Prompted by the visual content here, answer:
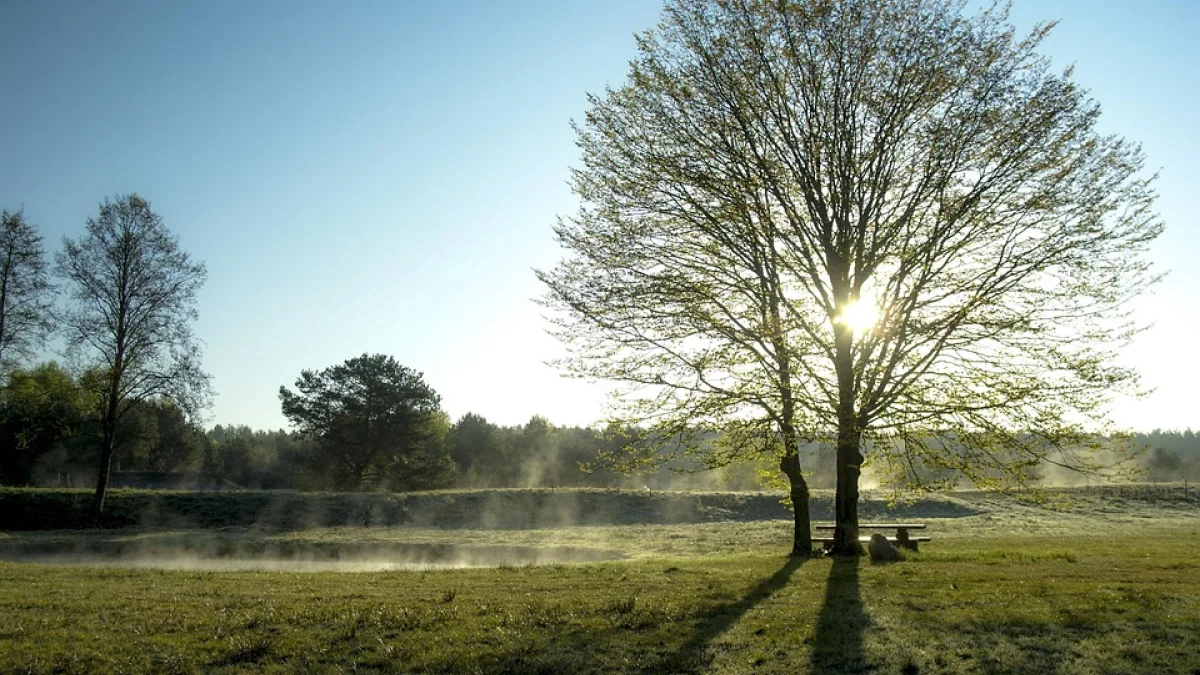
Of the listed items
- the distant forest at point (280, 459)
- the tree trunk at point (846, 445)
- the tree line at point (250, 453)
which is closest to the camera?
the tree trunk at point (846, 445)

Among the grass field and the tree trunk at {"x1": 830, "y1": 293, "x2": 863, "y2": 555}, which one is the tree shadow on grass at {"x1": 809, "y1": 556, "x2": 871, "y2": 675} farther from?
the tree trunk at {"x1": 830, "y1": 293, "x2": 863, "y2": 555}

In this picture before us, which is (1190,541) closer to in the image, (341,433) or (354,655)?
(354,655)

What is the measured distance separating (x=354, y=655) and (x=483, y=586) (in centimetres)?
543

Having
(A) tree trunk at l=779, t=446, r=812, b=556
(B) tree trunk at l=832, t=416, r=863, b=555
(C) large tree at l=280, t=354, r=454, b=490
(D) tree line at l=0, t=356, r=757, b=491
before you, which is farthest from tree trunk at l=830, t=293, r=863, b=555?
(C) large tree at l=280, t=354, r=454, b=490

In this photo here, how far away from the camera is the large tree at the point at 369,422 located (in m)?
62.0

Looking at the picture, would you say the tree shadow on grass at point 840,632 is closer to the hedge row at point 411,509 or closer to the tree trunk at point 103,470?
the hedge row at point 411,509

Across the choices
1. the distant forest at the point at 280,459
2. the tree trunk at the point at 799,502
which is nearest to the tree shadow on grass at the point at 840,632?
the tree trunk at the point at 799,502

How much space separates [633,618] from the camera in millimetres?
11141

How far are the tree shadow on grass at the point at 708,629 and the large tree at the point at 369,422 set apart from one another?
166ft

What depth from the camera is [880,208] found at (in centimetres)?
1772

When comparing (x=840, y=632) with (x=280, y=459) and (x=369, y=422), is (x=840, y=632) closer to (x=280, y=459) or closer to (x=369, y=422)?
(x=369, y=422)

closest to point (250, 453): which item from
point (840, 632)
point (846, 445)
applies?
point (846, 445)

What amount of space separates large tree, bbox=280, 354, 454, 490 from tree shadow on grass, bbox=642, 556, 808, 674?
50520mm

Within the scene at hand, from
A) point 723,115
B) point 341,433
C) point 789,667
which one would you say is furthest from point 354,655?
point 341,433
